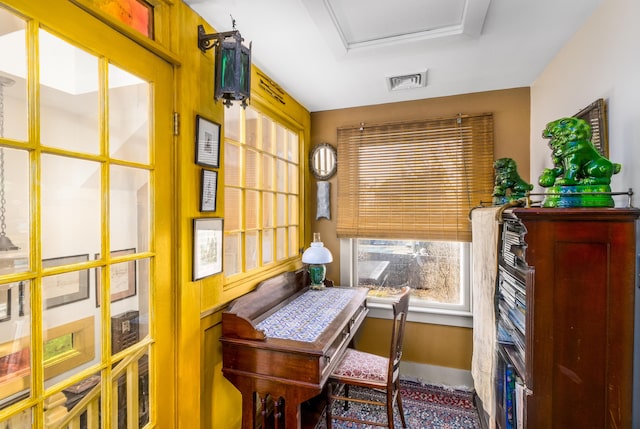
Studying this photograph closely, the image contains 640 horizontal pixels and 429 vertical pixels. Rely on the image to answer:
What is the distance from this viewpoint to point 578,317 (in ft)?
3.82

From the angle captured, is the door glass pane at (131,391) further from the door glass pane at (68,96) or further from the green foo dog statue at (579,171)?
the green foo dog statue at (579,171)

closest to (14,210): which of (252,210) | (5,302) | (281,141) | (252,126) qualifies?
(5,302)

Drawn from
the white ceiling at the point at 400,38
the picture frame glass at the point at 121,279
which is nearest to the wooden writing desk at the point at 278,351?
the picture frame glass at the point at 121,279

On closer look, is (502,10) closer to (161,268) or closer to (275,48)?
(275,48)

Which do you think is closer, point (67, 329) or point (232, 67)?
point (67, 329)

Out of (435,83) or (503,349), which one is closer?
(503,349)

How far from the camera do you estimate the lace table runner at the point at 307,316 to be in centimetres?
165

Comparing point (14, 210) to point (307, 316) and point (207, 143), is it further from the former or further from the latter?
point (307, 316)

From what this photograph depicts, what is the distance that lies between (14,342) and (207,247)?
781 mm

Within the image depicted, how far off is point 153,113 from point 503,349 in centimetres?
203

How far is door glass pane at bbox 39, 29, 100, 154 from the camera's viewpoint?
3.16 feet

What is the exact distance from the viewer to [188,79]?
1.48m

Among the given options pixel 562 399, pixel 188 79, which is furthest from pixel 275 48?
pixel 562 399

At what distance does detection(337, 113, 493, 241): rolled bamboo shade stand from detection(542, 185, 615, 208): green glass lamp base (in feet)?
4.28
